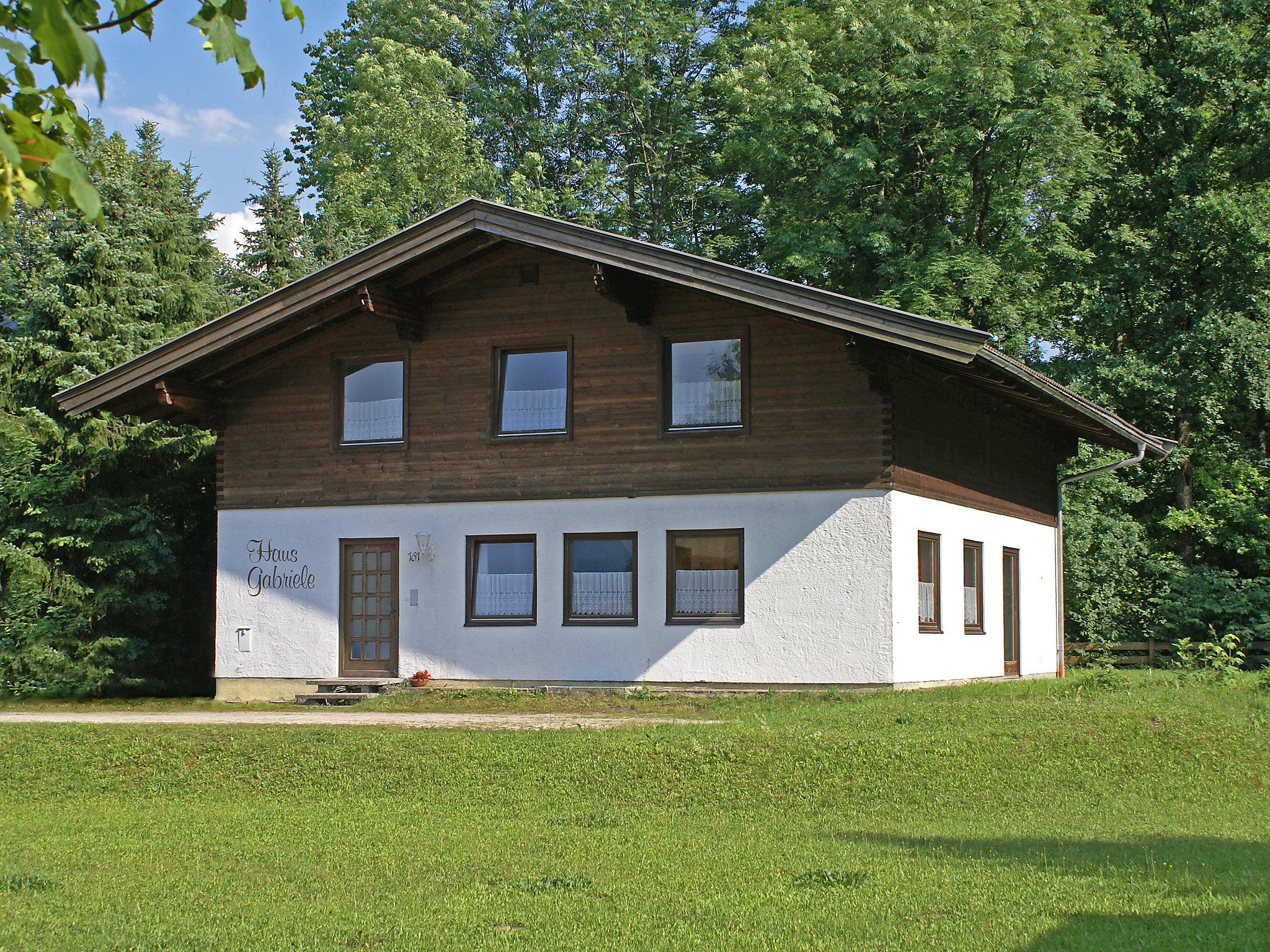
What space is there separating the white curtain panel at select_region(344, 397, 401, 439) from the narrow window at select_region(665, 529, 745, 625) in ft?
15.4

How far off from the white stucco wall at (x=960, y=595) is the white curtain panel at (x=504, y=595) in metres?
5.32

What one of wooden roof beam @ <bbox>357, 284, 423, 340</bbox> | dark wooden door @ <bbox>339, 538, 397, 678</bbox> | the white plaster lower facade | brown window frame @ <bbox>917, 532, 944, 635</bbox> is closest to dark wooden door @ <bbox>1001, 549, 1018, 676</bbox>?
the white plaster lower facade

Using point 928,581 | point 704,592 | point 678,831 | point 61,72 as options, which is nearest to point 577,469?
point 704,592

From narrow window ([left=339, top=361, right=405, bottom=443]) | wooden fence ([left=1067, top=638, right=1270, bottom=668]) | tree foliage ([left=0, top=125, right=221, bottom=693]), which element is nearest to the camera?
narrow window ([left=339, top=361, right=405, bottom=443])

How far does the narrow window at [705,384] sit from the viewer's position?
63.9 ft

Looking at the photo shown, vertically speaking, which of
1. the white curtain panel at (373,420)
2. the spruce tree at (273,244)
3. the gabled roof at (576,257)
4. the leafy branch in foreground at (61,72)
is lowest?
the leafy branch in foreground at (61,72)

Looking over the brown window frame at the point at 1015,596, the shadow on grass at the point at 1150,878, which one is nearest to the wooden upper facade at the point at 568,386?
the brown window frame at the point at 1015,596

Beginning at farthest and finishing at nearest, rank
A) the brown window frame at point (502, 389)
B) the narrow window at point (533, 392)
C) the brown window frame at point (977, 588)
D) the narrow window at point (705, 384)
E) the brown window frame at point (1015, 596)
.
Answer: the brown window frame at point (1015, 596), the brown window frame at point (977, 588), the narrow window at point (533, 392), the brown window frame at point (502, 389), the narrow window at point (705, 384)

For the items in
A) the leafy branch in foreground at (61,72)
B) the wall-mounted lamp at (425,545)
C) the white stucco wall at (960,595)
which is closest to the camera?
the leafy branch in foreground at (61,72)

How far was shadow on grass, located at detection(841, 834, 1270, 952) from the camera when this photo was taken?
22.6 feet

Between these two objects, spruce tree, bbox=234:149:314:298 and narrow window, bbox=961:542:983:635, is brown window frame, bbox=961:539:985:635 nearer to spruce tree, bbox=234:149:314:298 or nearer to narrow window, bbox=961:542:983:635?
narrow window, bbox=961:542:983:635

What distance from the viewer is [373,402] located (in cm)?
2138

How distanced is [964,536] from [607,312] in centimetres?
654

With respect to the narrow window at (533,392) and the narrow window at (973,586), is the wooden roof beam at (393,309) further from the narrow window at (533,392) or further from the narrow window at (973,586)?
the narrow window at (973,586)
